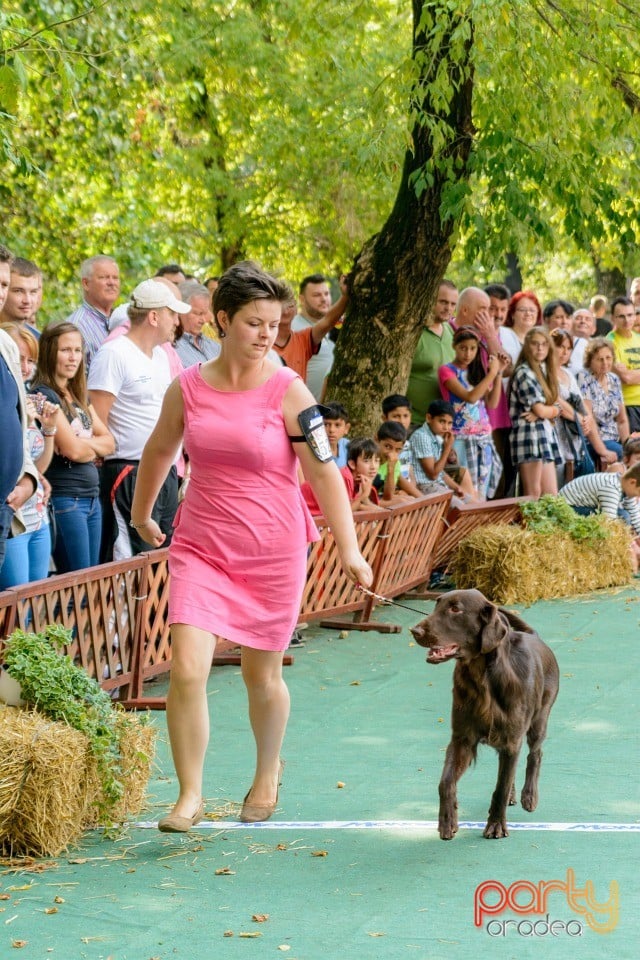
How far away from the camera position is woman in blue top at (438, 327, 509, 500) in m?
12.5

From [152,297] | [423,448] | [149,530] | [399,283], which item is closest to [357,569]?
[149,530]

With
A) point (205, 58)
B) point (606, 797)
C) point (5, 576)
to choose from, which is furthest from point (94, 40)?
point (606, 797)

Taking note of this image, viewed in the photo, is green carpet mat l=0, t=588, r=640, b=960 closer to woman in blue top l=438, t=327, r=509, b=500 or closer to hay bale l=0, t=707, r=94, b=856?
hay bale l=0, t=707, r=94, b=856

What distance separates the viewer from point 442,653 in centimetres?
534

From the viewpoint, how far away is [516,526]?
11.9 meters

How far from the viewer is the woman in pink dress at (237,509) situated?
5.26 m

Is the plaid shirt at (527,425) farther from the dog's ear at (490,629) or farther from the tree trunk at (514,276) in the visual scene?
the tree trunk at (514,276)

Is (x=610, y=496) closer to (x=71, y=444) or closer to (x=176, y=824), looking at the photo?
(x=71, y=444)

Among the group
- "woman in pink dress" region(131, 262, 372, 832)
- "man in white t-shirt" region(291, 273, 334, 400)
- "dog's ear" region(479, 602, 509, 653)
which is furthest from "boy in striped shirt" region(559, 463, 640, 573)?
"woman in pink dress" region(131, 262, 372, 832)

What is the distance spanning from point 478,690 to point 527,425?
808cm

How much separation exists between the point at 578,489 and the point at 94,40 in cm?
659

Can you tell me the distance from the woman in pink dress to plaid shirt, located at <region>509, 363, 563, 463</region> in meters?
8.08

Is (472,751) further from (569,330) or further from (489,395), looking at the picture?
(569,330)

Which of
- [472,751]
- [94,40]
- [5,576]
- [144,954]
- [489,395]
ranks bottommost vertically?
[144,954]
